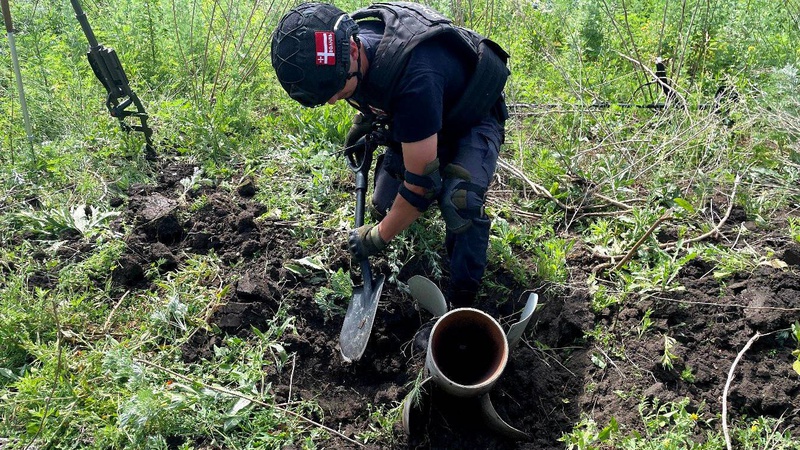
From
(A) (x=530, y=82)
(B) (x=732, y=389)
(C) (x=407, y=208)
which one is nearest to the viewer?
(B) (x=732, y=389)

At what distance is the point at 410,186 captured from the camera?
2.62 metres

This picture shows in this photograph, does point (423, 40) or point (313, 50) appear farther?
point (423, 40)

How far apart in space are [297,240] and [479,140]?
116cm

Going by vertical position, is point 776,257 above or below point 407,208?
below

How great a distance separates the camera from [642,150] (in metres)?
3.75

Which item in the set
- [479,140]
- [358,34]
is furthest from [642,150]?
[358,34]

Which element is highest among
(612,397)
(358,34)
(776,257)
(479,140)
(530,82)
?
(358,34)

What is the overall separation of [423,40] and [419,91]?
0.22 metres

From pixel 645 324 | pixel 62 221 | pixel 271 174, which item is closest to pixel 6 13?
pixel 62 221

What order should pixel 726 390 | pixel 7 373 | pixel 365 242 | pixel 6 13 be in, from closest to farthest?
pixel 726 390
pixel 7 373
pixel 365 242
pixel 6 13

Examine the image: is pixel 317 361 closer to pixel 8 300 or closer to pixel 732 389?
pixel 8 300

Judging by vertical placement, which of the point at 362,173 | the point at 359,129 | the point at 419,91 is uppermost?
the point at 419,91

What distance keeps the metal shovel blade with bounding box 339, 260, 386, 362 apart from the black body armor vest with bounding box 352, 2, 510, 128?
81cm

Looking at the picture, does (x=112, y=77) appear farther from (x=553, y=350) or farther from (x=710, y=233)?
(x=710, y=233)
